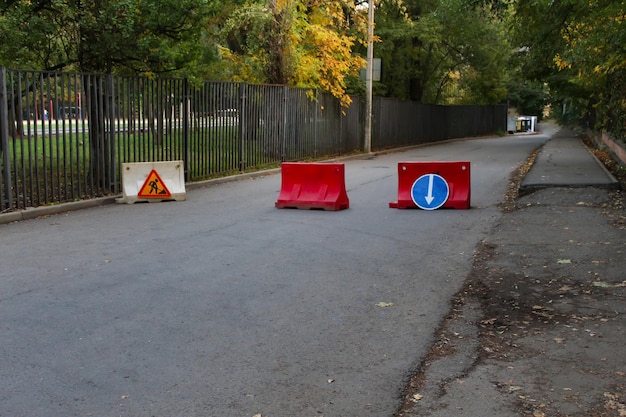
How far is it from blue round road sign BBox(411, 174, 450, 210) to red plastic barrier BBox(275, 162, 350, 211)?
4.40 feet

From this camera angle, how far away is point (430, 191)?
502 inches

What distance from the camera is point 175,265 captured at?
7.90m

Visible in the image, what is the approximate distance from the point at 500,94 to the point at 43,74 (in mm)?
48404

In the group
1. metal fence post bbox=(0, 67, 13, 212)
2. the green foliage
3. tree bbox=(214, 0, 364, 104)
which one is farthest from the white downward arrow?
tree bbox=(214, 0, 364, 104)

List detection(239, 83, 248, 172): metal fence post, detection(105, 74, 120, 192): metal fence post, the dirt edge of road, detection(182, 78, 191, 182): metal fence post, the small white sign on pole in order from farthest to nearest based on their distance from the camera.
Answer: detection(239, 83, 248, 172): metal fence post, detection(182, 78, 191, 182): metal fence post, detection(105, 74, 120, 192): metal fence post, the small white sign on pole, the dirt edge of road

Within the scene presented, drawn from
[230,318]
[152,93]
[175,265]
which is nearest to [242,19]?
[152,93]

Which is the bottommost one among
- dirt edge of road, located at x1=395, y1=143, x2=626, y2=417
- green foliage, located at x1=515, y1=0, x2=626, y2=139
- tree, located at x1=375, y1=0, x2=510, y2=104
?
dirt edge of road, located at x1=395, y1=143, x2=626, y2=417

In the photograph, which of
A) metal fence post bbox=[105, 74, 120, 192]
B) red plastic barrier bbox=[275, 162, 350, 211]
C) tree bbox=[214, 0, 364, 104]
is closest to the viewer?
red plastic barrier bbox=[275, 162, 350, 211]

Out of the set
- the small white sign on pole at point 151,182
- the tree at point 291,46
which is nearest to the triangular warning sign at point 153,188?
the small white sign on pole at point 151,182

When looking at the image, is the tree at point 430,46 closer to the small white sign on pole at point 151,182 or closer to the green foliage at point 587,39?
the green foliage at point 587,39

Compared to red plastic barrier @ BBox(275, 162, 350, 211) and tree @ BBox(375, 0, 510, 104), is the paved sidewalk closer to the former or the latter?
red plastic barrier @ BBox(275, 162, 350, 211)

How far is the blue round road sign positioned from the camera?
12.7 metres

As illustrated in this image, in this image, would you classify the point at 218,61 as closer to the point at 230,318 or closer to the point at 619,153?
the point at 619,153

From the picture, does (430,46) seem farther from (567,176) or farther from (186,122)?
(186,122)
